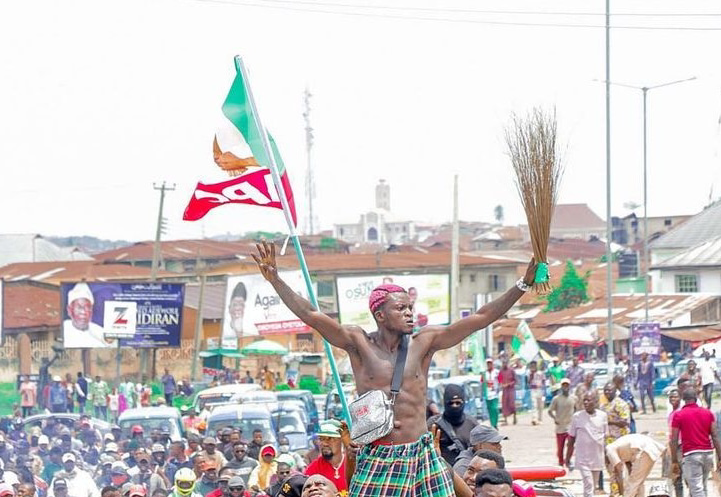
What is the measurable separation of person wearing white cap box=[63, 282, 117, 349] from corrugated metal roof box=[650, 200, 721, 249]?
129ft

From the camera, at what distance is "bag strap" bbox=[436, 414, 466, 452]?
35.3 ft

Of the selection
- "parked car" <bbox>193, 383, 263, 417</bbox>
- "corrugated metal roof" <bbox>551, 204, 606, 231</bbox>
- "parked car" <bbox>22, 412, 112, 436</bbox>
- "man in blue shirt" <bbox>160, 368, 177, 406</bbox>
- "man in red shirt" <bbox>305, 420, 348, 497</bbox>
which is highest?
"corrugated metal roof" <bbox>551, 204, 606, 231</bbox>

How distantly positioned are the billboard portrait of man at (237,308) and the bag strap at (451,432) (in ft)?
115

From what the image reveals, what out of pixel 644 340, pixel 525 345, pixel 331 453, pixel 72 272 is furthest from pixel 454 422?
pixel 72 272

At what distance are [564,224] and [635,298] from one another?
99910 millimetres

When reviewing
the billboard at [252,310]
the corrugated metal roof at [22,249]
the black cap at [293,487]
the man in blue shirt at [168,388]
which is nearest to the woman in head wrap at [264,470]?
the black cap at [293,487]

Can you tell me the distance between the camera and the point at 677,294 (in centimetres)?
6156

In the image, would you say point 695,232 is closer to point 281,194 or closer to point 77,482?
point 77,482

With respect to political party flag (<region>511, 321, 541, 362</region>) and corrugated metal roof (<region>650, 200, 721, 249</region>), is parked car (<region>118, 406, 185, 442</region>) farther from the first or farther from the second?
corrugated metal roof (<region>650, 200, 721, 249</region>)

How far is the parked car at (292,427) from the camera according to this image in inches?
813

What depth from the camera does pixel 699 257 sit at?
211ft

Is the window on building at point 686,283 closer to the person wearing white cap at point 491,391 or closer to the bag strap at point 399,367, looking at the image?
the person wearing white cap at point 491,391

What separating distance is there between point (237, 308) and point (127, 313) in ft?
29.6

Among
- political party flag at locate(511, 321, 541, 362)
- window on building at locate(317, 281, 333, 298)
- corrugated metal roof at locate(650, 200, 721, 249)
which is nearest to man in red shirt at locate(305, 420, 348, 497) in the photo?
political party flag at locate(511, 321, 541, 362)
